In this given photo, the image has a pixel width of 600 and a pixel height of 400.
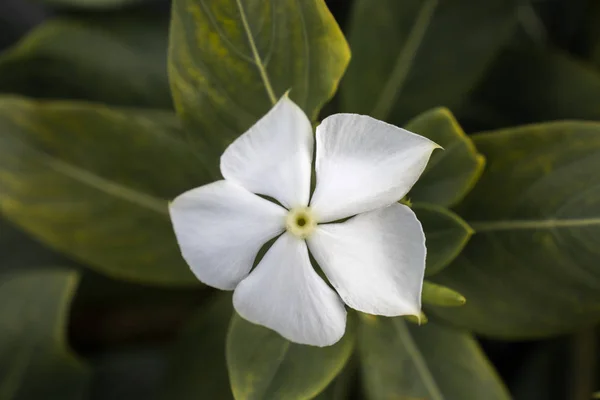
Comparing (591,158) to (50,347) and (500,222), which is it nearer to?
(500,222)

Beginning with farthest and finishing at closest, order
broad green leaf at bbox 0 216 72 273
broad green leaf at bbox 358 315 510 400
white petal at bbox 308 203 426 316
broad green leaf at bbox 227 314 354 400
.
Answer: broad green leaf at bbox 0 216 72 273, broad green leaf at bbox 358 315 510 400, broad green leaf at bbox 227 314 354 400, white petal at bbox 308 203 426 316

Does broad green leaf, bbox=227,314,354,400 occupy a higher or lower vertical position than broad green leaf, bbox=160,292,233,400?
higher

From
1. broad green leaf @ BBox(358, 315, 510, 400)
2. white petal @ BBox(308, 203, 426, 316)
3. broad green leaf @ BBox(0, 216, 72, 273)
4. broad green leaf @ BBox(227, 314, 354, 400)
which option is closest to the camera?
white petal @ BBox(308, 203, 426, 316)

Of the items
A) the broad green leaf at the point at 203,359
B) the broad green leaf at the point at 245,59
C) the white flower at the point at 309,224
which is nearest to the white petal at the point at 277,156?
the white flower at the point at 309,224

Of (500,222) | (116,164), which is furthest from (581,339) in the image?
(116,164)

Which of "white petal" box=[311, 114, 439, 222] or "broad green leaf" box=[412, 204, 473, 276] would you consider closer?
"white petal" box=[311, 114, 439, 222]

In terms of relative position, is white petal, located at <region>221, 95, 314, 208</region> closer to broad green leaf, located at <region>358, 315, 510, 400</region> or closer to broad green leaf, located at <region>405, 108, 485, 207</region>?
broad green leaf, located at <region>405, 108, 485, 207</region>

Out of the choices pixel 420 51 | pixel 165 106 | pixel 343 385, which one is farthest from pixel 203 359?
pixel 420 51

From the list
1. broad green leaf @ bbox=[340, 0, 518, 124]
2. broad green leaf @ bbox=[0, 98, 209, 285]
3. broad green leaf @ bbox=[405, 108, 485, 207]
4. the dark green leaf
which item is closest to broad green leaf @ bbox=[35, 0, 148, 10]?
the dark green leaf
